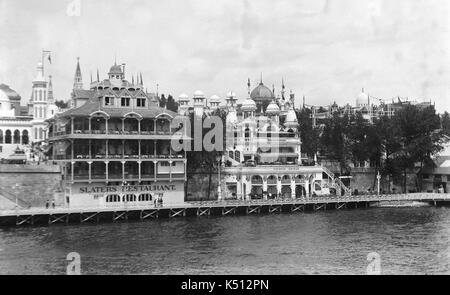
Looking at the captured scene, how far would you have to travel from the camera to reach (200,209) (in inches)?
2778

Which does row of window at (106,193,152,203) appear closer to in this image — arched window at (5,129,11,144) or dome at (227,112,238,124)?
dome at (227,112,238,124)

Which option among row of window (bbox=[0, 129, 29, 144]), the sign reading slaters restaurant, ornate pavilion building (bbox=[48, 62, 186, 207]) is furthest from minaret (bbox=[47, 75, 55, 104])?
the sign reading slaters restaurant

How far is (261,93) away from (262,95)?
486mm

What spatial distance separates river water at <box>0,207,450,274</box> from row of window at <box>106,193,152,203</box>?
7.63m

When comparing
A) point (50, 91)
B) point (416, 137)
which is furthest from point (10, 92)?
point (416, 137)

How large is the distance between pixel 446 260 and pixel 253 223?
23904 millimetres

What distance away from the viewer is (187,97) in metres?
114

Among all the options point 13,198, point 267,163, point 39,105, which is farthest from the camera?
point 39,105

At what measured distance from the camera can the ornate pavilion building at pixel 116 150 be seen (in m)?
68.4

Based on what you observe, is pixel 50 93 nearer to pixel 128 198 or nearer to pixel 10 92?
pixel 10 92

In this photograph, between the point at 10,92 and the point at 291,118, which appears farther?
the point at 10,92

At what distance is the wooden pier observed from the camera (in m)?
60.9

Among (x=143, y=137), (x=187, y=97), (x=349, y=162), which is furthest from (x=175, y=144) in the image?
(x=187, y=97)

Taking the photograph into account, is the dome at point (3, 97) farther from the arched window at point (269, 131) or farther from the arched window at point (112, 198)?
the arched window at point (269, 131)
